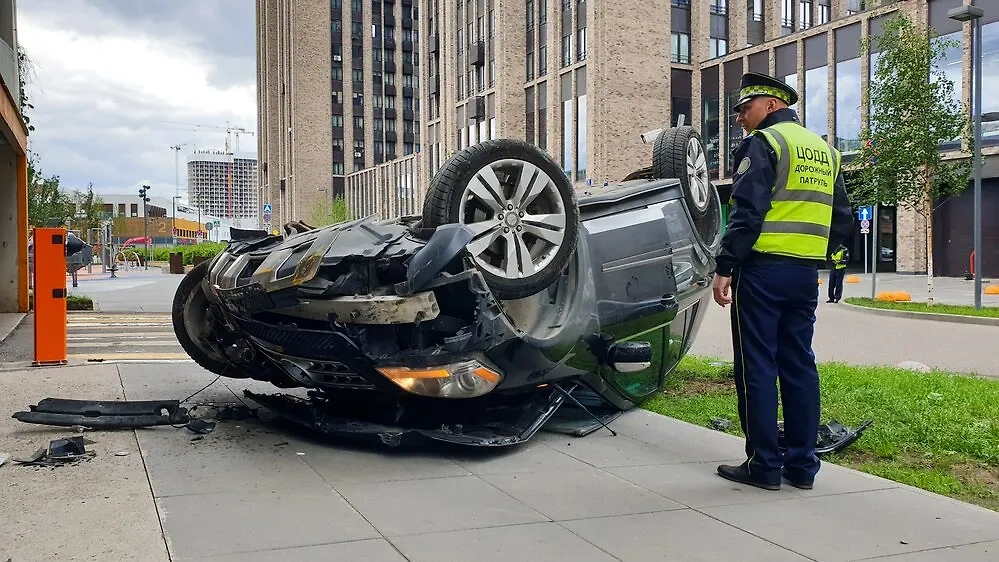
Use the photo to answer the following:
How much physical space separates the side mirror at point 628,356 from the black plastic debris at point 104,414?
2.68 meters

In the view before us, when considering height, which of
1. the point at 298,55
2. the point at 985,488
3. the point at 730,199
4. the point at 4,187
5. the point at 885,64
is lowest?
the point at 985,488

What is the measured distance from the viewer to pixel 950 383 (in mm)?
6863

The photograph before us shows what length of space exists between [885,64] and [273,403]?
53.2ft

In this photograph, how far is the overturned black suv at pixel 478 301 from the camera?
4.17 metres

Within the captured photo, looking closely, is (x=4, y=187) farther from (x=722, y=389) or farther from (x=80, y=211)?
(x=80, y=211)

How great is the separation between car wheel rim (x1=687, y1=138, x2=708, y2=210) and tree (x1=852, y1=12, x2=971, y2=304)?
12994mm

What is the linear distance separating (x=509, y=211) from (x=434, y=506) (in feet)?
5.32

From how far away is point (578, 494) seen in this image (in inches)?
156

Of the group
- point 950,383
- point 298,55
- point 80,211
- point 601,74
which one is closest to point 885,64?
point 950,383

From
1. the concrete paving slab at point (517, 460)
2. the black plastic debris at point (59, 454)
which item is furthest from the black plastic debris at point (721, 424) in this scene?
the black plastic debris at point (59, 454)

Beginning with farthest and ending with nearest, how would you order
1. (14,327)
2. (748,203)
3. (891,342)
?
1. (14,327)
2. (891,342)
3. (748,203)

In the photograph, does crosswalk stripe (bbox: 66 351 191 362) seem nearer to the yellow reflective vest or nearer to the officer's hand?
the officer's hand

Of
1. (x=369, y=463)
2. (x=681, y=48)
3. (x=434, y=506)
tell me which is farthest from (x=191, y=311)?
(x=681, y=48)

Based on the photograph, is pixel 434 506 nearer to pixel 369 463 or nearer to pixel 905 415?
pixel 369 463
